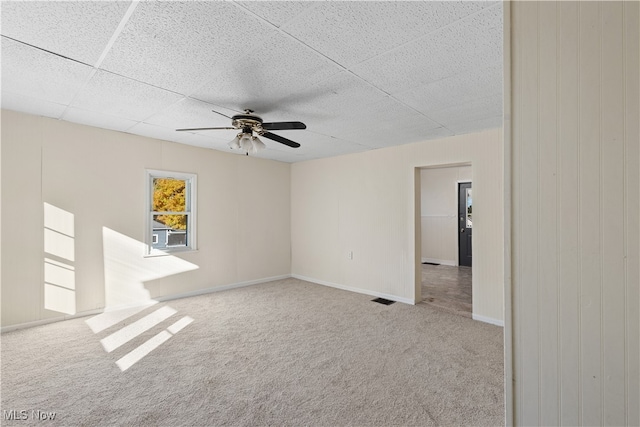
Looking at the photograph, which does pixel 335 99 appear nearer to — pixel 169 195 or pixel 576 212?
pixel 576 212

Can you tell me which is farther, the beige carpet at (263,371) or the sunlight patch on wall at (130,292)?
the sunlight patch on wall at (130,292)

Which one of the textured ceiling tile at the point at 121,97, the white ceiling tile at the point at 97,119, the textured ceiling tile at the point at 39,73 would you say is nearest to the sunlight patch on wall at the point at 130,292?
the white ceiling tile at the point at 97,119

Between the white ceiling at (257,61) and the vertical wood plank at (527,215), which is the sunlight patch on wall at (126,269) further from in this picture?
the vertical wood plank at (527,215)

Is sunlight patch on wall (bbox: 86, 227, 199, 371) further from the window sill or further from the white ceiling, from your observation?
the white ceiling

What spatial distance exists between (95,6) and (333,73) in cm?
146

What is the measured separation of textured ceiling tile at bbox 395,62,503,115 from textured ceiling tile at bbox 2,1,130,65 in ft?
7.00

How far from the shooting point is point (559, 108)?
956mm

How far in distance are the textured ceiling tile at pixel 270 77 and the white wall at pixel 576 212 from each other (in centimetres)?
128

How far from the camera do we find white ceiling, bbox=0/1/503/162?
61.4 inches

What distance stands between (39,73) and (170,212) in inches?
94.8

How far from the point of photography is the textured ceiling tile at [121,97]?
7.85 ft

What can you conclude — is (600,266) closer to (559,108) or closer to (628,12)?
(559,108)

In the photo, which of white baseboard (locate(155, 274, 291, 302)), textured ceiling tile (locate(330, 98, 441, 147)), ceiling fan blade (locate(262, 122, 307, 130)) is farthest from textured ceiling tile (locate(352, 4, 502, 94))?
white baseboard (locate(155, 274, 291, 302))

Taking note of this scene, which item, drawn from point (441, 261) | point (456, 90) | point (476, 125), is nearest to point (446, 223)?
point (441, 261)
